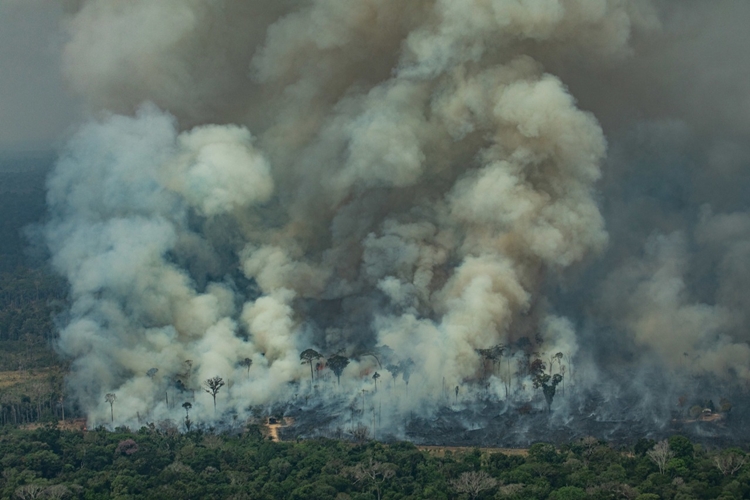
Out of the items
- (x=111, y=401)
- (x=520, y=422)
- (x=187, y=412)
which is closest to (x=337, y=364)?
(x=187, y=412)

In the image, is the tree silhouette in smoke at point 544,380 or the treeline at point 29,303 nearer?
the tree silhouette in smoke at point 544,380

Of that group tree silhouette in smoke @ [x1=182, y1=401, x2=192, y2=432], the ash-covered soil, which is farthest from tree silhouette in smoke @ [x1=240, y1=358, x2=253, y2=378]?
tree silhouette in smoke @ [x1=182, y1=401, x2=192, y2=432]

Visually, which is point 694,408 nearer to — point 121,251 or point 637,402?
point 637,402

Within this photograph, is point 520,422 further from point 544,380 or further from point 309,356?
point 309,356

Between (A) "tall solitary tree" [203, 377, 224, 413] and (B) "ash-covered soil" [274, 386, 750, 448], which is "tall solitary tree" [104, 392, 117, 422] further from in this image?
(B) "ash-covered soil" [274, 386, 750, 448]

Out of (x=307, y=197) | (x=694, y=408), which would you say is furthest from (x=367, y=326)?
(x=694, y=408)

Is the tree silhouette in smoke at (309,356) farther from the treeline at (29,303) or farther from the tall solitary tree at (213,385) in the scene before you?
the treeline at (29,303)

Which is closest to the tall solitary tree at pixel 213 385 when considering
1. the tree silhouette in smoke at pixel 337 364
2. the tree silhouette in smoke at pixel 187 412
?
the tree silhouette in smoke at pixel 187 412
